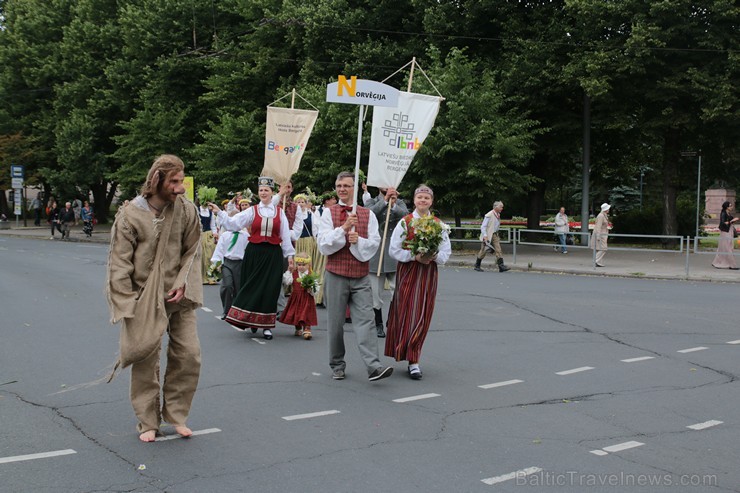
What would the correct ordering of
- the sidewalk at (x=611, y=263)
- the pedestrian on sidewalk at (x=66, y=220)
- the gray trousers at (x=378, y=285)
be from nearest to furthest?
the gray trousers at (x=378, y=285), the sidewalk at (x=611, y=263), the pedestrian on sidewalk at (x=66, y=220)

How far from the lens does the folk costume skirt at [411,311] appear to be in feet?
25.8

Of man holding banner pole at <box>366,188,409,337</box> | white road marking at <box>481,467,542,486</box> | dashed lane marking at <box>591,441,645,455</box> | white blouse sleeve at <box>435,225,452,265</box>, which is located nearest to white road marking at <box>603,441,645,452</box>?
dashed lane marking at <box>591,441,645,455</box>

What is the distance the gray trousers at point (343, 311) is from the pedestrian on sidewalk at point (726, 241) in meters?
16.5

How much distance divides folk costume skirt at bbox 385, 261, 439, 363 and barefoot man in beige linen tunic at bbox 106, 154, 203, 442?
2647 millimetres

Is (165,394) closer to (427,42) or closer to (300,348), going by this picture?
(300,348)

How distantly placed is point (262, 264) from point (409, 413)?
405 centimetres

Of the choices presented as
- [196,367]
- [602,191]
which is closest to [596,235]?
[196,367]

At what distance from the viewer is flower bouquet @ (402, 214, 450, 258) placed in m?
7.75

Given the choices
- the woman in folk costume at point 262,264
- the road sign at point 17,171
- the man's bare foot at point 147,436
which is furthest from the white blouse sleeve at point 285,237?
the road sign at point 17,171

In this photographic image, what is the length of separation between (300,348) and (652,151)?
29.0 m

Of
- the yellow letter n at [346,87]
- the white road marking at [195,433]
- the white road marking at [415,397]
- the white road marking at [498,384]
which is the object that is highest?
the yellow letter n at [346,87]

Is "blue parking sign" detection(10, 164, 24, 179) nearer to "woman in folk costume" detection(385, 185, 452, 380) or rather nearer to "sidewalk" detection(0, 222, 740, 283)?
"sidewalk" detection(0, 222, 740, 283)

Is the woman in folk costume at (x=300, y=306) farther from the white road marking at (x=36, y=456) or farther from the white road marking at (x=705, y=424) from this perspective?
the white road marking at (x=705, y=424)

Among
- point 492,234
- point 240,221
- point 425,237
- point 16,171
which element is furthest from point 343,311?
point 16,171
